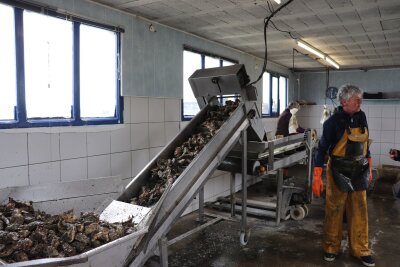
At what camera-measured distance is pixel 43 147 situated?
2.84 m

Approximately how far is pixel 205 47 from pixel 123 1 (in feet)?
6.29

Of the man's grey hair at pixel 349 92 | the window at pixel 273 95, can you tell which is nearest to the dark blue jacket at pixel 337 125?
the man's grey hair at pixel 349 92

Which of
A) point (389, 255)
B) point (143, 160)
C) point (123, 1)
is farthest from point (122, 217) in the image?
point (389, 255)

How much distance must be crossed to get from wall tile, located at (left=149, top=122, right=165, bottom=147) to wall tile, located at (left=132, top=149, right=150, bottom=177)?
6.1 inches

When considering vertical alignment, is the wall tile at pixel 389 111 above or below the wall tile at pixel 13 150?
above

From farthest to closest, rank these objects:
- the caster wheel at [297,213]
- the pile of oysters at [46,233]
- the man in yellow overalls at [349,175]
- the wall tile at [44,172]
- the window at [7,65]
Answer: the caster wheel at [297,213] → the man in yellow overalls at [349,175] → the wall tile at [44,172] → the window at [7,65] → the pile of oysters at [46,233]

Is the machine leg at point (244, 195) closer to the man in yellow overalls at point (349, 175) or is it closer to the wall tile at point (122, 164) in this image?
the man in yellow overalls at point (349, 175)

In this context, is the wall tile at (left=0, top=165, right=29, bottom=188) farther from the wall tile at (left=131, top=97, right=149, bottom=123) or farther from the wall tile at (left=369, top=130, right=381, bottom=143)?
the wall tile at (left=369, top=130, right=381, bottom=143)

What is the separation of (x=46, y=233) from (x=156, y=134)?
2.36 m

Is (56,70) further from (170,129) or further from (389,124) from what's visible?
(389,124)

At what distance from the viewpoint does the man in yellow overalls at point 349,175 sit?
315 centimetres

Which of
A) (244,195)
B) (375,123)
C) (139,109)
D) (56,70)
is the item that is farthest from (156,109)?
(375,123)

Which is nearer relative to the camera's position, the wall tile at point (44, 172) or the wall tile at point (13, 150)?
the wall tile at point (13, 150)

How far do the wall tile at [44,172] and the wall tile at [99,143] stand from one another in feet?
1.23
